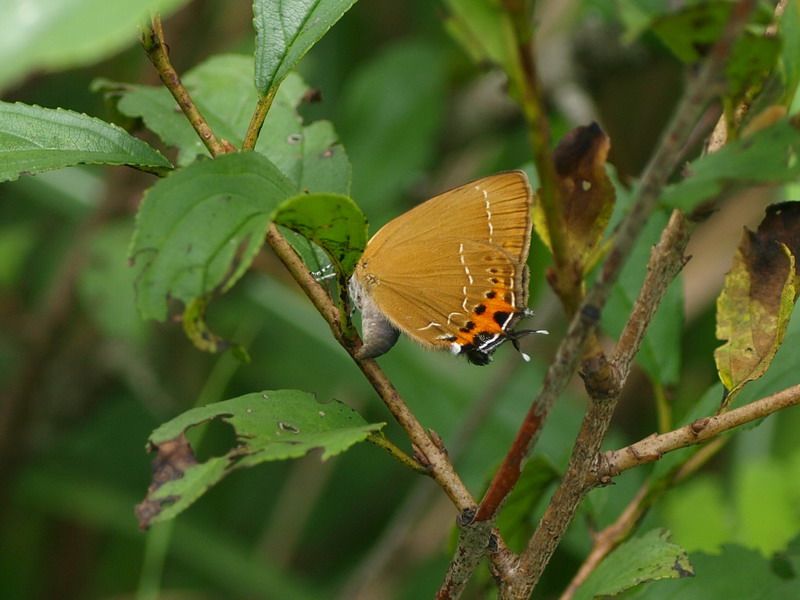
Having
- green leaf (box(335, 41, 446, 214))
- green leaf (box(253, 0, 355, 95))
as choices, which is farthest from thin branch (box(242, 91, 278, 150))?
green leaf (box(335, 41, 446, 214))

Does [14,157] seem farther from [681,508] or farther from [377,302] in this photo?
[681,508]

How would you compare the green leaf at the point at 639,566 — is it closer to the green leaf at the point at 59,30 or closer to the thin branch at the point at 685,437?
the thin branch at the point at 685,437

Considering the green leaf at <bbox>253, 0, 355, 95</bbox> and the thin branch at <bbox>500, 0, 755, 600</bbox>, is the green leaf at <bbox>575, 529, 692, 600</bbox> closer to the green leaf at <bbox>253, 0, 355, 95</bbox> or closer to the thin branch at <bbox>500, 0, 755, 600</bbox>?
the thin branch at <bbox>500, 0, 755, 600</bbox>

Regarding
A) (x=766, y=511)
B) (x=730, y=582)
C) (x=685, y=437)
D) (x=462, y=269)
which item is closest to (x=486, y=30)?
(x=685, y=437)

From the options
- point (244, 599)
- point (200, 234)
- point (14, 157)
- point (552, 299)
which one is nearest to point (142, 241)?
point (200, 234)

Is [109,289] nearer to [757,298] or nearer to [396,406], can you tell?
[396,406]

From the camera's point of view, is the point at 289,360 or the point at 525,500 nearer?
the point at 525,500

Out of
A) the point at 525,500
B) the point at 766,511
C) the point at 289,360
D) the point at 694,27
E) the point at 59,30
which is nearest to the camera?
the point at 59,30

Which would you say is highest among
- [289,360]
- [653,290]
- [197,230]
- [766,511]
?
[197,230]
